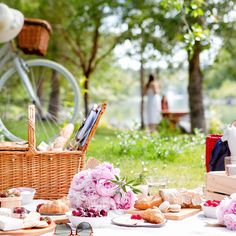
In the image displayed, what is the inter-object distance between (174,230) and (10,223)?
640 mm

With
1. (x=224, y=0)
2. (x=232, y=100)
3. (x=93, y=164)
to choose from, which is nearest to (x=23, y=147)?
(x=93, y=164)

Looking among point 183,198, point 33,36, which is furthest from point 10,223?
point 33,36

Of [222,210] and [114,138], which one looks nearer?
[222,210]

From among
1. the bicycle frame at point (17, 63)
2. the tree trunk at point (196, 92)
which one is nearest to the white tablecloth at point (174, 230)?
the bicycle frame at point (17, 63)

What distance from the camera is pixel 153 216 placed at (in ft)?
7.84

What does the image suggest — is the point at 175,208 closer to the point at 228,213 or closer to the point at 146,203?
the point at 146,203

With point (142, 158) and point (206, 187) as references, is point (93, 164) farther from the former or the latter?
point (142, 158)

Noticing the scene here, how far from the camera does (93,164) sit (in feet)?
10.0

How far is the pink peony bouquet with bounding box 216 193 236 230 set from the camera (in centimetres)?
233

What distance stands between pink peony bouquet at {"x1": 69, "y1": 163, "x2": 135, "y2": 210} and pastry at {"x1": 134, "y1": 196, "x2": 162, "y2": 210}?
0.03 meters

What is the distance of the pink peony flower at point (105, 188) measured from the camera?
8.46ft

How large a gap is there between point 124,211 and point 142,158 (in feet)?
10.2

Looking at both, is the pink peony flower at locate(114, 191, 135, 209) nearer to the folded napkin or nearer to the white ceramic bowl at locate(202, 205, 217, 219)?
the white ceramic bowl at locate(202, 205, 217, 219)

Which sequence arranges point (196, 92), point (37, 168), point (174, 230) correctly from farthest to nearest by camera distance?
point (196, 92), point (37, 168), point (174, 230)
